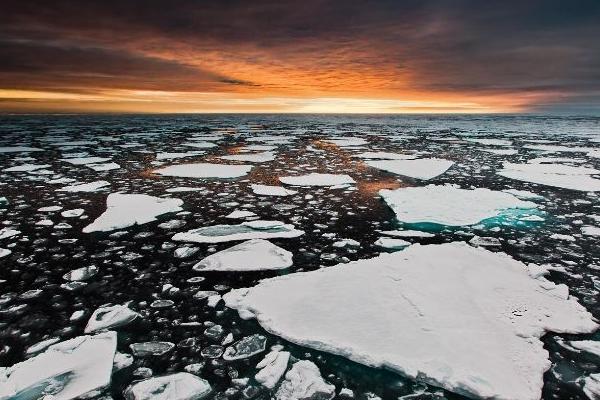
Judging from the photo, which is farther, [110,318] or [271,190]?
[271,190]

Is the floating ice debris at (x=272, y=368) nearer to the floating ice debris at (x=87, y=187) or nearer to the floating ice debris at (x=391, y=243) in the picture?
the floating ice debris at (x=391, y=243)

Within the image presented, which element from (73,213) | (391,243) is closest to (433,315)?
(391,243)

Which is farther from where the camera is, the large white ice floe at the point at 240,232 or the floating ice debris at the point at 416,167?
the floating ice debris at the point at 416,167

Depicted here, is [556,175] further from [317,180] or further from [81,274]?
[81,274]

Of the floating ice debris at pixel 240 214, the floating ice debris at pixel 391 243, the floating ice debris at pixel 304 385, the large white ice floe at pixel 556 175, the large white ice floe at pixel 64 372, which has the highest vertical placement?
the large white ice floe at pixel 556 175

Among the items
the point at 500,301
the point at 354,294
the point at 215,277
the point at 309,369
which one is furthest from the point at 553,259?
the point at 215,277

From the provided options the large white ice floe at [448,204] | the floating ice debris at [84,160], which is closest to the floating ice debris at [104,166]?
the floating ice debris at [84,160]

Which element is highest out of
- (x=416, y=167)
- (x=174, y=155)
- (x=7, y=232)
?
(x=416, y=167)
